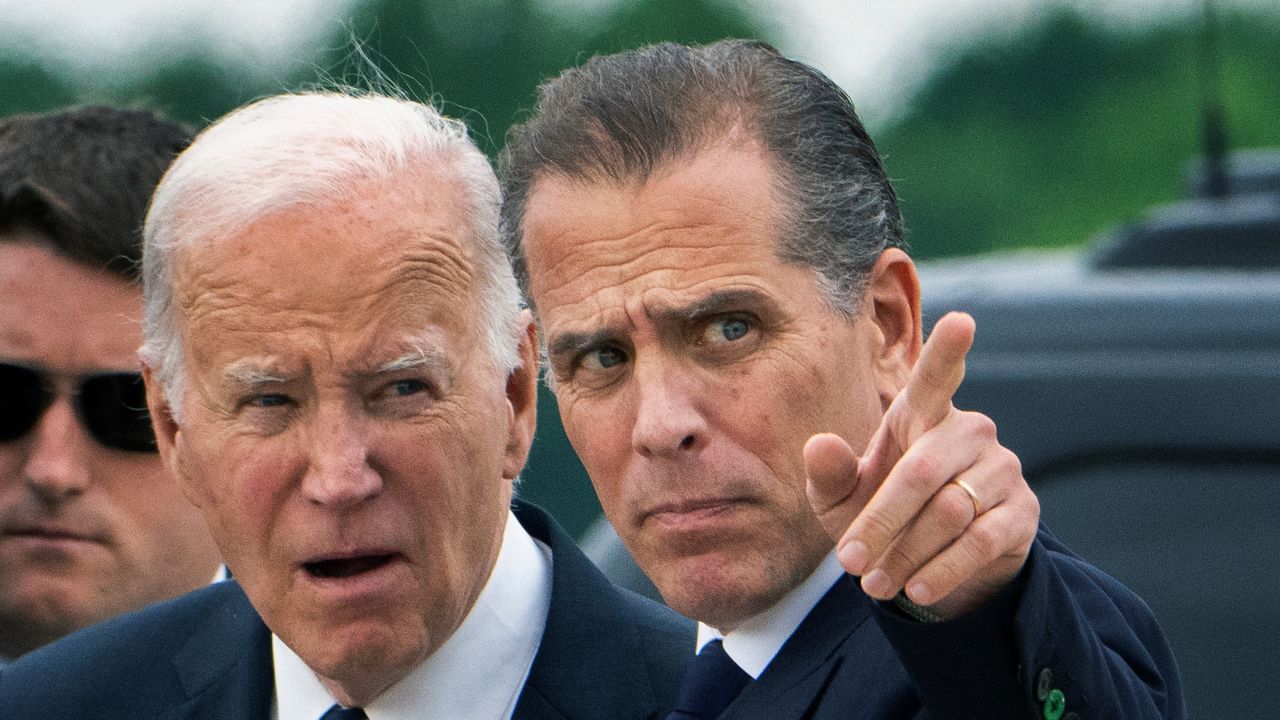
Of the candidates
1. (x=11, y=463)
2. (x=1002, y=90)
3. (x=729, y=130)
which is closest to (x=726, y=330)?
(x=729, y=130)

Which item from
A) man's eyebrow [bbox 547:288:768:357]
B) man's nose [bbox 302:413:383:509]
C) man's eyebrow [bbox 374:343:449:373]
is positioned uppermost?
man's eyebrow [bbox 547:288:768:357]

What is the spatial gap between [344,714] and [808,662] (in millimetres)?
827

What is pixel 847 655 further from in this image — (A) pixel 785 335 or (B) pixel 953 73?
(B) pixel 953 73

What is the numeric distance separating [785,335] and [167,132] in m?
1.95

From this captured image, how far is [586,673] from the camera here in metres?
3.16

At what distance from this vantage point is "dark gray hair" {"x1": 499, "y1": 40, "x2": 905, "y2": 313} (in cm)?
283

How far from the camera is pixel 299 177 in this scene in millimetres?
3053

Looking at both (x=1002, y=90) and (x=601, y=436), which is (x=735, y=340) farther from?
(x=1002, y=90)

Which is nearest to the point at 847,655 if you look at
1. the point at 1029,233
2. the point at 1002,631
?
the point at 1002,631

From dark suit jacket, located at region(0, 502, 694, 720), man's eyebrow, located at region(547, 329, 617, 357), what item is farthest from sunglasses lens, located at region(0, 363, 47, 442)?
man's eyebrow, located at region(547, 329, 617, 357)

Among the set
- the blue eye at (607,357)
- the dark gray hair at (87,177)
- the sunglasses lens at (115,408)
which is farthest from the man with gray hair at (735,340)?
the dark gray hair at (87,177)

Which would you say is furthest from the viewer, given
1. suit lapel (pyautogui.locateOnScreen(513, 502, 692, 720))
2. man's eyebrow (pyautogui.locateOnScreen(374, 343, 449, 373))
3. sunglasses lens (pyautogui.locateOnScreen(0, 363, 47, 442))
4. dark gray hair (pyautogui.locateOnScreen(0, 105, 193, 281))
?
dark gray hair (pyautogui.locateOnScreen(0, 105, 193, 281))

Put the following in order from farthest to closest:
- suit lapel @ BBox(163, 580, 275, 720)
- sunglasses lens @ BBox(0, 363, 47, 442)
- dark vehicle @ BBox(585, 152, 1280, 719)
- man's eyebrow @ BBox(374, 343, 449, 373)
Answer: sunglasses lens @ BBox(0, 363, 47, 442)
dark vehicle @ BBox(585, 152, 1280, 719)
suit lapel @ BBox(163, 580, 275, 720)
man's eyebrow @ BBox(374, 343, 449, 373)

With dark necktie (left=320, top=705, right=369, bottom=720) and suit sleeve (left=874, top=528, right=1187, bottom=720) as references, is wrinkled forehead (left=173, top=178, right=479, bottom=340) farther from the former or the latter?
suit sleeve (left=874, top=528, right=1187, bottom=720)
